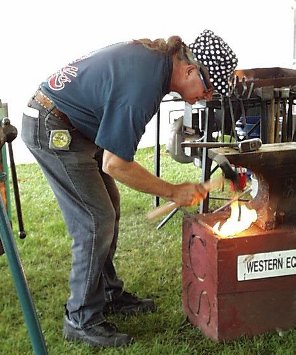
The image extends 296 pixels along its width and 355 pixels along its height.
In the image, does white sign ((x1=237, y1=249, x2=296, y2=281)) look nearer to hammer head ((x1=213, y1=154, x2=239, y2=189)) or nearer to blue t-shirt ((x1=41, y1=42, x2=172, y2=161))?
hammer head ((x1=213, y1=154, x2=239, y2=189))

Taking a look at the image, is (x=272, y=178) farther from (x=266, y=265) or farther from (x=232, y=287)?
(x=232, y=287)

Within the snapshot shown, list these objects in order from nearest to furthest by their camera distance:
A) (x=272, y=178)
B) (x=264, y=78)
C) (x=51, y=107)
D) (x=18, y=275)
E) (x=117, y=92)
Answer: (x=18, y=275)
(x=117, y=92)
(x=51, y=107)
(x=272, y=178)
(x=264, y=78)

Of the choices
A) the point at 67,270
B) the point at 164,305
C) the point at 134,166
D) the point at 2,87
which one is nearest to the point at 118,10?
the point at 2,87

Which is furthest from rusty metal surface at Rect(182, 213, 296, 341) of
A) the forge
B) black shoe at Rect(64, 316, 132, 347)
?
black shoe at Rect(64, 316, 132, 347)

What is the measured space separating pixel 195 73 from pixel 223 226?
79cm

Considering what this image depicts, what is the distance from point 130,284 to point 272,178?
48.7 inches

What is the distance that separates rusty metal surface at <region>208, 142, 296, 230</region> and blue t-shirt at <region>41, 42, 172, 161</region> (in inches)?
17.7

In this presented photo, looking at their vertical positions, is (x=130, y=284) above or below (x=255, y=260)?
below

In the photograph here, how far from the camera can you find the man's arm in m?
2.53

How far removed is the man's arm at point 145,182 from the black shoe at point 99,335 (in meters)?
0.79

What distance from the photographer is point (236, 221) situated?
9.87 ft

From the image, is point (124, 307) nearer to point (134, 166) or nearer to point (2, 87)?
point (134, 166)

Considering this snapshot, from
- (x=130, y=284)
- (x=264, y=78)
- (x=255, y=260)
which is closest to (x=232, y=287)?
(x=255, y=260)

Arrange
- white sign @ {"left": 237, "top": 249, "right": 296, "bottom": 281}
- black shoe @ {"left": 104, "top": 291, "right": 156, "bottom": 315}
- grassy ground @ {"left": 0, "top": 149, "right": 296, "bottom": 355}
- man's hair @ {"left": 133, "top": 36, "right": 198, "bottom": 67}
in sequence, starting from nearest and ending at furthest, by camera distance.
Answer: man's hair @ {"left": 133, "top": 36, "right": 198, "bottom": 67}
white sign @ {"left": 237, "top": 249, "right": 296, "bottom": 281}
grassy ground @ {"left": 0, "top": 149, "right": 296, "bottom": 355}
black shoe @ {"left": 104, "top": 291, "right": 156, "bottom": 315}
